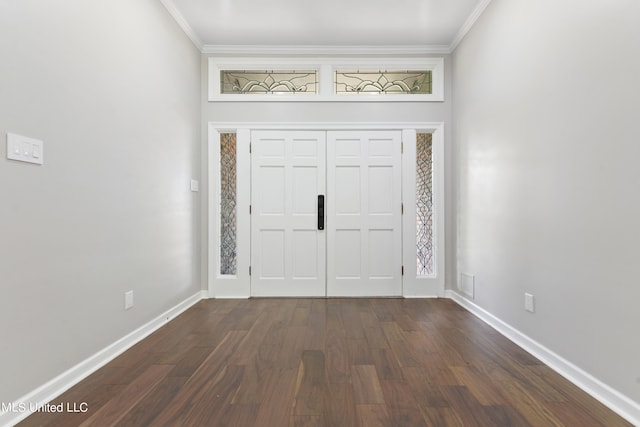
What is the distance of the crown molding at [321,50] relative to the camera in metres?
3.57

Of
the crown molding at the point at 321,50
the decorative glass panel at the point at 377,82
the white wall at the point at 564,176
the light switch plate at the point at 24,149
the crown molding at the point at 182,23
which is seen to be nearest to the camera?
the light switch plate at the point at 24,149

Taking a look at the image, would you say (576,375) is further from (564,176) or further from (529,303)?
(564,176)

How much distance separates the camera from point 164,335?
8.18ft

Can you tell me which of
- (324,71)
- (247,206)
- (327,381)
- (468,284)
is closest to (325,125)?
(324,71)

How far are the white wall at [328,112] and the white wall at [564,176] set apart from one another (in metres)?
0.60

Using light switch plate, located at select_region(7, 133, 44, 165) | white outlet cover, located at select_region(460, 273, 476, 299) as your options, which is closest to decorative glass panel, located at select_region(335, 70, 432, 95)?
white outlet cover, located at select_region(460, 273, 476, 299)

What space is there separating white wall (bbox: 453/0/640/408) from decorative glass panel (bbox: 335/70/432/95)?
2.68ft

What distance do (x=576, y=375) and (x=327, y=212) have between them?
95.8 inches

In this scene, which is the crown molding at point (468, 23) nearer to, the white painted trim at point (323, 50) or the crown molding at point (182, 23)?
the white painted trim at point (323, 50)

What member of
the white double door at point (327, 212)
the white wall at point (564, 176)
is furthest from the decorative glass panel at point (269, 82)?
the white wall at point (564, 176)

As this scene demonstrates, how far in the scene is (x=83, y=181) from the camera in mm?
1861

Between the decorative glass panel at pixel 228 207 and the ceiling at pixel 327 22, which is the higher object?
the ceiling at pixel 327 22

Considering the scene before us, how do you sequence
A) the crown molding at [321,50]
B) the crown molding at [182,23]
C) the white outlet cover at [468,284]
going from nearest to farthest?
the crown molding at [182,23], the white outlet cover at [468,284], the crown molding at [321,50]

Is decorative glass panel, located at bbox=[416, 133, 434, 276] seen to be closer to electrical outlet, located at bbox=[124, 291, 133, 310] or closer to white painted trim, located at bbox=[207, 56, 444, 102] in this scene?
white painted trim, located at bbox=[207, 56, 444, 102]
